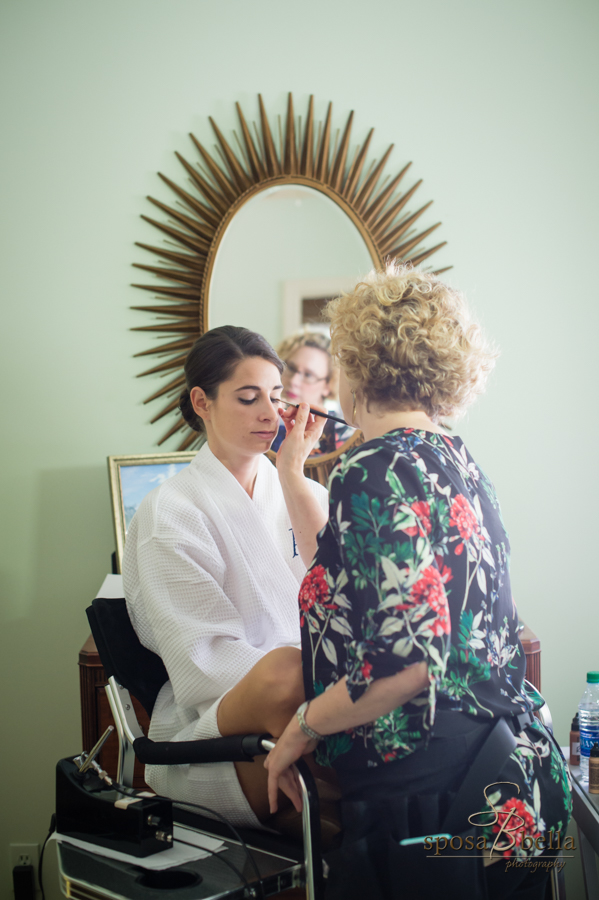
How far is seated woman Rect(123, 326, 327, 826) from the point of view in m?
1.12

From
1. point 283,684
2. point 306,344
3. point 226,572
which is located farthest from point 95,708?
point 306,344

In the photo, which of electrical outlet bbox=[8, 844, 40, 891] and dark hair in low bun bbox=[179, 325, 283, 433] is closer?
dark hair in low bun bbox=[179, 325, 283, 433]

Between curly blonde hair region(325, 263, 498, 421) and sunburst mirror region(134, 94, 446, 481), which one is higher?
sunburst mirror region(134, 94, 446, 481)

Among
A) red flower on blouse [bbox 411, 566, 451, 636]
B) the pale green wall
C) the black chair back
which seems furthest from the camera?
the pale green wall

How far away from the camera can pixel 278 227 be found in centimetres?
203

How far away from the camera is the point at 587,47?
198 cm

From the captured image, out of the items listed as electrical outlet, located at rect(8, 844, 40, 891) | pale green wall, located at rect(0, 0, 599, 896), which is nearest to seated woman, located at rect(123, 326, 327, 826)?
pale green wall, located at rect(0, 0, 599, 896)

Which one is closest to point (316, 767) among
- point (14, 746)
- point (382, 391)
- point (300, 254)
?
point (382, 391)

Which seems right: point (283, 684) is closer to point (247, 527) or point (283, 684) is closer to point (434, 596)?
point (434, 596)

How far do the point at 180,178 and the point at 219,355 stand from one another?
0.88 m

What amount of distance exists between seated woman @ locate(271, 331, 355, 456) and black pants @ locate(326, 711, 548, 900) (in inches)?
46.8

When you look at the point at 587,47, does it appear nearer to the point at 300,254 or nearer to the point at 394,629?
the point at 300,254

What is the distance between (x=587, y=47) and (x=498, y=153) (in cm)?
41

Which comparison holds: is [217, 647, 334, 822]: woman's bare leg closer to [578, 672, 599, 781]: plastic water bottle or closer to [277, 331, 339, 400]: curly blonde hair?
[578, 672, 599, 781]: plastic water bottle
